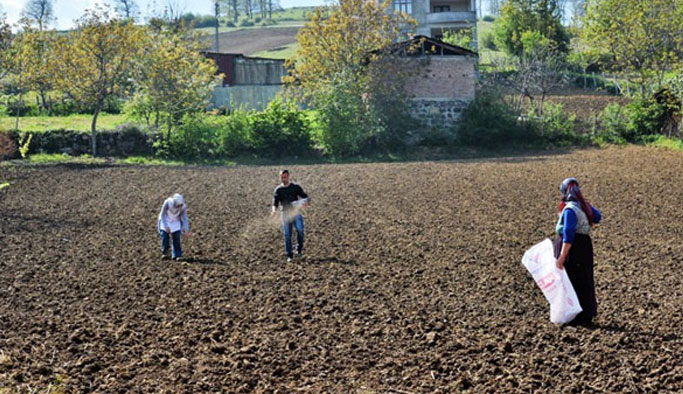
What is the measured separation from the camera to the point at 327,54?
3744cm

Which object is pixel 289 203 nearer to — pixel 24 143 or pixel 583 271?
pixel 583 271

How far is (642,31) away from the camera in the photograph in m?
39.0

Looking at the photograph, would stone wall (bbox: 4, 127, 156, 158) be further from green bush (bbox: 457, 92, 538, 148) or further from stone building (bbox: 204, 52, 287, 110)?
stone building (bbox: 204, 52, 287, 110)

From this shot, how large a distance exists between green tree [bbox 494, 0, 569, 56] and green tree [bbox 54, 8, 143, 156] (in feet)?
128

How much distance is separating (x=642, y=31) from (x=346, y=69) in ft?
48.4

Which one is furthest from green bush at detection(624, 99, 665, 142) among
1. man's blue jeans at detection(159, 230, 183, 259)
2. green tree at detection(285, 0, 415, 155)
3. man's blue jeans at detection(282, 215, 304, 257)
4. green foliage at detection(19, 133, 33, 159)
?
man's blue jeans at detection(159, 230, 183, 259)

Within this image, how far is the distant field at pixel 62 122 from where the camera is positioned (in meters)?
39.8

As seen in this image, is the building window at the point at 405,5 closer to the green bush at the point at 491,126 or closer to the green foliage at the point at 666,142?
the green bush at the point at 491,126

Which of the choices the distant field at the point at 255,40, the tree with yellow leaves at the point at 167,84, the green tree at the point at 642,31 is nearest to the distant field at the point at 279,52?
the distant field at the point at 255,40

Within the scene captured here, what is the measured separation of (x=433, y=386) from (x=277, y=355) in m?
1.98

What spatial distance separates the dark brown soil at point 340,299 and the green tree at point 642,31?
1884 centimetres

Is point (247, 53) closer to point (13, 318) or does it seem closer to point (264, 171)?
point (264, 171)

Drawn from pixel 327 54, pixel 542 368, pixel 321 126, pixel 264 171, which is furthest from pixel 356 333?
pixel 327 54

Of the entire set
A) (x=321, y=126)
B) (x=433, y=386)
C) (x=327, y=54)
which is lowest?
(x=433, y=386)
